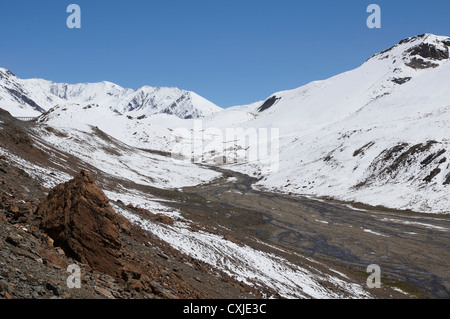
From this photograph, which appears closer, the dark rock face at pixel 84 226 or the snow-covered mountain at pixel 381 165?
the dark rock face at pixel 84 226

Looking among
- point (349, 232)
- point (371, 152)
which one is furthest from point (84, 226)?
point (371, 152)

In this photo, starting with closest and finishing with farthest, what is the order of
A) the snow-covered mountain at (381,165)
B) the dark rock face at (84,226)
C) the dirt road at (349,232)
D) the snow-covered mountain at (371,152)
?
the dark rock face at (84,226) < the dirt road at (349,232) < the snow-covered mountain at (381,165) < the snow-covered mountain at (371,152)

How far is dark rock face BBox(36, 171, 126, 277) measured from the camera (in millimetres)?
11164

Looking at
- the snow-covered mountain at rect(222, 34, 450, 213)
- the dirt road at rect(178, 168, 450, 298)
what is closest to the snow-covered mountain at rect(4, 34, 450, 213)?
the snow-covered mountain at rect(222, 34, 450, 213)

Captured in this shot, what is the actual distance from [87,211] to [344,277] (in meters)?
19.5

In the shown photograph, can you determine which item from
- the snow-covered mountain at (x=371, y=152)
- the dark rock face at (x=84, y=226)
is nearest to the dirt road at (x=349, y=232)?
the snow-covered mountain at (x=371, y=152)

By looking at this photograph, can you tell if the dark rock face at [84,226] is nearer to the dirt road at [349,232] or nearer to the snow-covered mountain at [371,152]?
A: the dirt road at [349,232]

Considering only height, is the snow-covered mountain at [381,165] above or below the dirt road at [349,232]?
above

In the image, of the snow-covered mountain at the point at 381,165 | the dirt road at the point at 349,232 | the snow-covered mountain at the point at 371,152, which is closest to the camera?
the dirt road at the point at 349,232

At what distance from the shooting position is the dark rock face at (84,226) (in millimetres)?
11164

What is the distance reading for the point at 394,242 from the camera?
36.2 meters

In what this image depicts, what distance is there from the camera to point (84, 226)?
11.5 m
